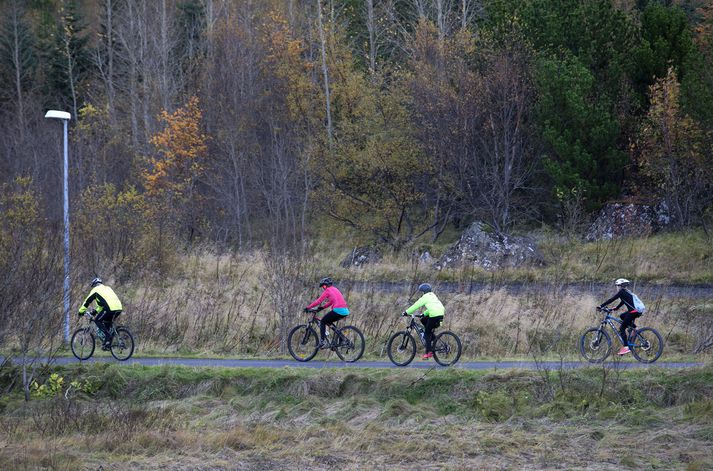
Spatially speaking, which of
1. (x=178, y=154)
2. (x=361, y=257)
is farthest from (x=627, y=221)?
(x=178, y=154)

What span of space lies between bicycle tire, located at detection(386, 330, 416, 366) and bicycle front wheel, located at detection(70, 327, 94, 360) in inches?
272

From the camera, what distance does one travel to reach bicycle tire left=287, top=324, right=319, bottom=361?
2141cm

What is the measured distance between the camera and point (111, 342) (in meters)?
22.1

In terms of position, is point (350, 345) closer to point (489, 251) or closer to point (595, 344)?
Result: point (595, 344)

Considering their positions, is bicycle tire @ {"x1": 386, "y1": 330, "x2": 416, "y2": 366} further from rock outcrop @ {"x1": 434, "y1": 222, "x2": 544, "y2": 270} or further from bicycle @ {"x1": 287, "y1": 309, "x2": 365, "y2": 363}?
rock outcrop @ {"x1": 434, "y1": 222, "x2": 544, "y2": 270}

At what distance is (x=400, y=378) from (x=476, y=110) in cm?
2296

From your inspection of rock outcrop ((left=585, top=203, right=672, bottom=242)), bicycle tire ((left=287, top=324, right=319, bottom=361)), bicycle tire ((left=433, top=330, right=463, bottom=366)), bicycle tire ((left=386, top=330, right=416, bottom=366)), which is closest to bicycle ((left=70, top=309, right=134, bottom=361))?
bicycle tire ((left=287, top=324, right=319, bottom=361))

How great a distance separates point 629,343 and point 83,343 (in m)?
12.0

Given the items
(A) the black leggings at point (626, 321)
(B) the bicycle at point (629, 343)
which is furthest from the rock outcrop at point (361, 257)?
(A) the black leggings at point (626, 321)

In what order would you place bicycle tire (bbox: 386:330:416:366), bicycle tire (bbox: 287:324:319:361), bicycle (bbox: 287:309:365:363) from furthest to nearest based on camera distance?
bicycle tire (bbox: 287:324:319:361) < bicycle (bbox: 287:309:365:363) < bicycle tire (bbox: 386:330:416:366)

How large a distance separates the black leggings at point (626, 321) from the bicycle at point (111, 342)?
35.1ft

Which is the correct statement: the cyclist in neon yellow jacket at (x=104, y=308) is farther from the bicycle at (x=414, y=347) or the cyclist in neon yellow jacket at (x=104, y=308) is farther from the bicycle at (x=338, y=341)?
the bicycle at (x=414, y=347)

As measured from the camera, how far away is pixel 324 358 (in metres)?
21.8

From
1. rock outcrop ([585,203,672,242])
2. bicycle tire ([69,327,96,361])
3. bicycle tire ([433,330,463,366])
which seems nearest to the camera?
bicycle tire ([433,330,463,366])
